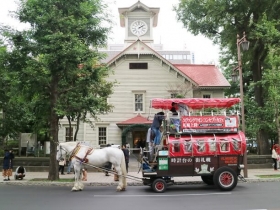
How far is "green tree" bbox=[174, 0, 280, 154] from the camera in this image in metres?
27.4

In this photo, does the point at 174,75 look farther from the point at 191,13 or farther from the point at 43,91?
the point at 43,91

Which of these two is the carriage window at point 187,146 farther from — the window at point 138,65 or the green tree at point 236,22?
the window at point 138,65

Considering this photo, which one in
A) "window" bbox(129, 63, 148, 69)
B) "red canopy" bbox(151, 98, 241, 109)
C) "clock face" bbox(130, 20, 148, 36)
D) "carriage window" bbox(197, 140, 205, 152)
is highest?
"clock face" bbox(130, 20, 148, 36)

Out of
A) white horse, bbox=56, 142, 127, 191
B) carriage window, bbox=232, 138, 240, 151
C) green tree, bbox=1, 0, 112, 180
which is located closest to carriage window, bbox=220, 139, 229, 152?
carriage window, bbox=232, 138, 240, 151

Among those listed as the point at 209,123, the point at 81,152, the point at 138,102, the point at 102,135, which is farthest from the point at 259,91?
the point at 81,152

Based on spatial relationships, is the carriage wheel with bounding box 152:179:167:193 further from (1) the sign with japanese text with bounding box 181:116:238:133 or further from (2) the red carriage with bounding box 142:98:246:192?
(1) the sign with japanese text with bounding box 181:116:238:133

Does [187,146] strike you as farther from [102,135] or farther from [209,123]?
[102,135]

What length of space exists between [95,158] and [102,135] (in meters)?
17.8

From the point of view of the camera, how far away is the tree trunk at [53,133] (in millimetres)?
18047

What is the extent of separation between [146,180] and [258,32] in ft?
58.0

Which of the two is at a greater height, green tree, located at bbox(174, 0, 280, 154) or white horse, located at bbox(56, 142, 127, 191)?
green tree, located at bbox(174, 0, 280, 154)

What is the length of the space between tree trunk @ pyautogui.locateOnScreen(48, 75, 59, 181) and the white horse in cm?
318

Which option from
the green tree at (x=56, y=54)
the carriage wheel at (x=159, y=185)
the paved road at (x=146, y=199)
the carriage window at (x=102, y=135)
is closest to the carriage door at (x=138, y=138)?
the carriage window at (x=102, y=135)

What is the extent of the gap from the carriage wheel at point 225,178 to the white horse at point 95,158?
13.0 feet
